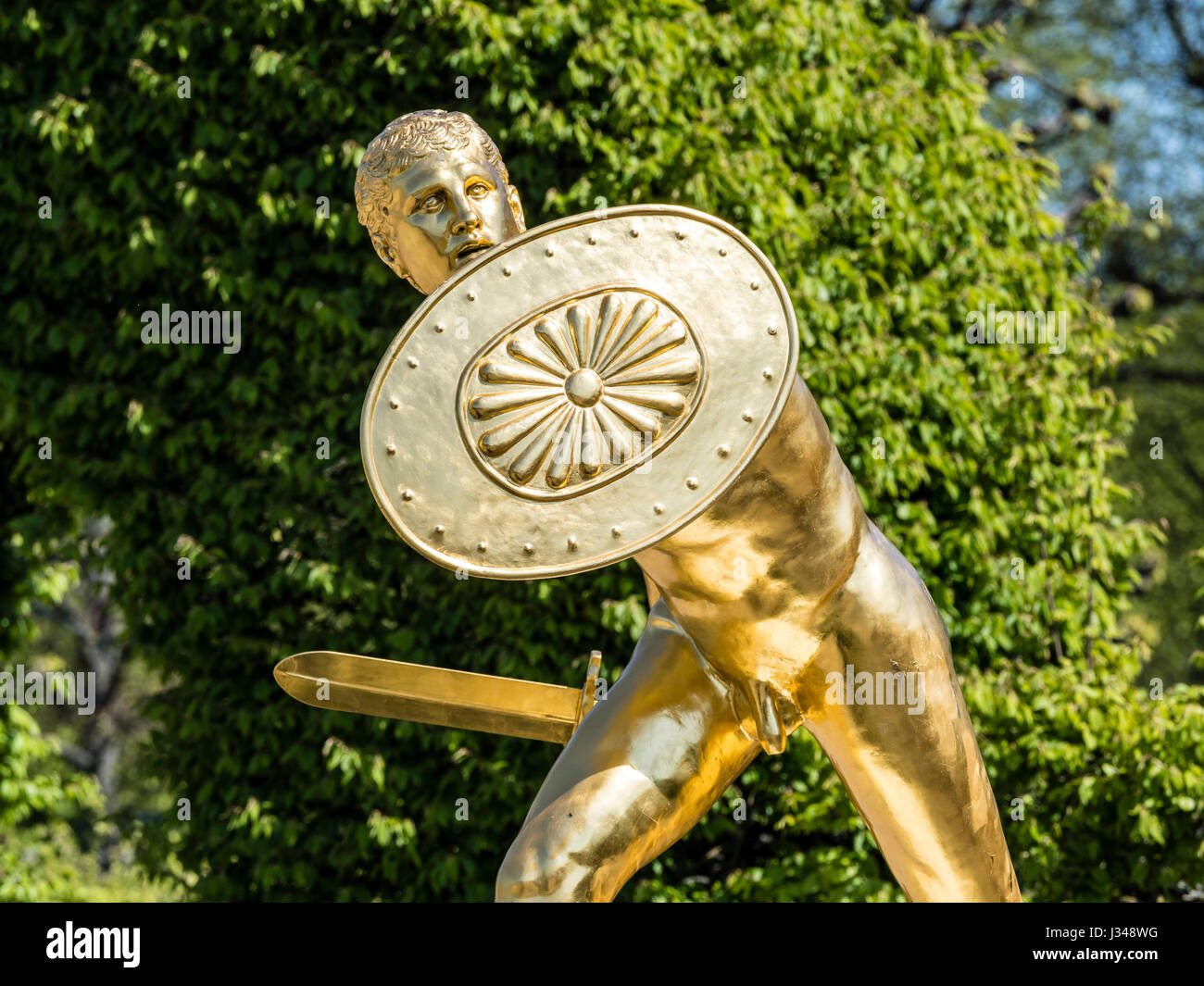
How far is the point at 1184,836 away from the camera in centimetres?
539

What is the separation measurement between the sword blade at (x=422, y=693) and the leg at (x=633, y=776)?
0.61 ft

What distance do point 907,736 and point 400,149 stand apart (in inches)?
53.9

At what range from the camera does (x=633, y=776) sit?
2.72 metres

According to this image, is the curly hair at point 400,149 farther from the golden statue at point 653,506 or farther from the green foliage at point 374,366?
the green foliage at point 374,366

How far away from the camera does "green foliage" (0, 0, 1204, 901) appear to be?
5555 millimetres

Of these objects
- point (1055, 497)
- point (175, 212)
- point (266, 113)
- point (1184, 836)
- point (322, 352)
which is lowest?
point (1184, 836)

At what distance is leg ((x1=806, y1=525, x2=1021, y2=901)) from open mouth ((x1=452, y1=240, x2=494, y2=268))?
0.84 meters

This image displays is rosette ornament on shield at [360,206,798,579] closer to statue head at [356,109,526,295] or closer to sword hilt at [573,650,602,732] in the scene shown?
statue head at [356,109,526,295]

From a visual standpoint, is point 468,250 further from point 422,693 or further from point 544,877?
point 544,877

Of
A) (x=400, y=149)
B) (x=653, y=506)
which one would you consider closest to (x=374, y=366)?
(x=400, y=149)

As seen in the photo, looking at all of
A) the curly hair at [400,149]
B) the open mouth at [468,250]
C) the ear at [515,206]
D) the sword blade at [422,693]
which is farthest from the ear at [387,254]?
the sword blade at [422,693]
